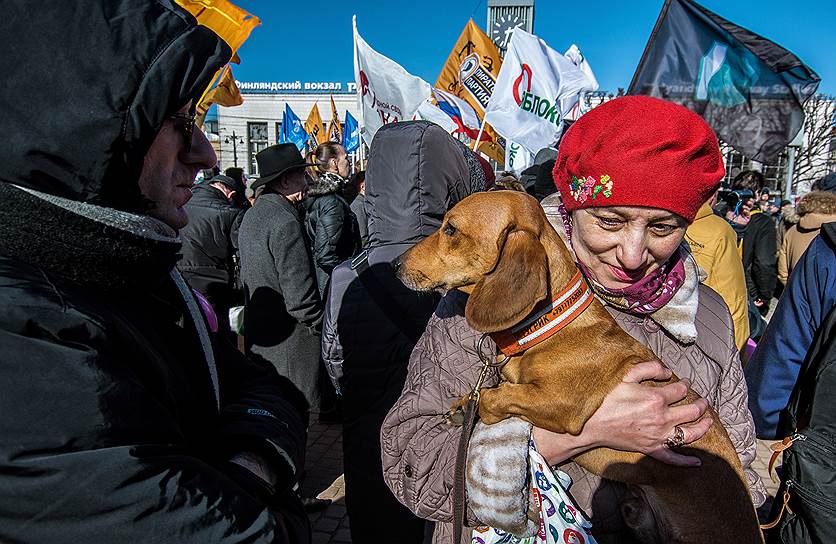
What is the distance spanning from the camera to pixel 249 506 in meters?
1.07

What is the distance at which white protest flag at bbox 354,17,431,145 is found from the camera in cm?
889

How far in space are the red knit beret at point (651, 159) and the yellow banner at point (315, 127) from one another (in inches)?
615

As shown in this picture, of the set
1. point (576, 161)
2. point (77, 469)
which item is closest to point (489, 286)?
point (576, 161)

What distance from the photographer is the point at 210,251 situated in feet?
19.0

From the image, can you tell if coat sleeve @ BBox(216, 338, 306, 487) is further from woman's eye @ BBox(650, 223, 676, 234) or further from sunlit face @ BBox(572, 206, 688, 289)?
woman's eye @ BBox(650, 223, 676, 234)

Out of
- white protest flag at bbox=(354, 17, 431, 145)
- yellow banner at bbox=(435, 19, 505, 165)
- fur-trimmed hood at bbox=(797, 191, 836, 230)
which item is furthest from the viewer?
yellow banner at bbox=(435, 19, 505, 165)

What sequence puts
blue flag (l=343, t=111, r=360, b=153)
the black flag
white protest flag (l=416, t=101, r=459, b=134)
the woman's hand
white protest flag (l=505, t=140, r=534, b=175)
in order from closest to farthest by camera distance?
the woman's hand
the black flag
white protest flag (l=416, t=101, r=459, b=134)
white protest flag (l=505, t=140, r=534, b=175)
blue flag (l=343, t=111, r=360, b=153)

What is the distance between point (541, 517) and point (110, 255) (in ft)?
4.33

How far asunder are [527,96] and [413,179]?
21.1ft

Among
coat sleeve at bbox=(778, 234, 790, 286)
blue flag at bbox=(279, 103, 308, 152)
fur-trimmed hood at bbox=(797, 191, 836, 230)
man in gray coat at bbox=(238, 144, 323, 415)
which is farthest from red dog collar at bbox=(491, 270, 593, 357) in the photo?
blue flag at bbox=(279, 103, 308, 152)

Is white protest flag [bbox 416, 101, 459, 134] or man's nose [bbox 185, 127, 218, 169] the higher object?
white protest flag [bbox 416, 101, 459, 134]

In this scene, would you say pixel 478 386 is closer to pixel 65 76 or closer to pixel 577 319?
pixel 577 319

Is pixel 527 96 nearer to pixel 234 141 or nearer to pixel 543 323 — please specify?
pixel 543 323

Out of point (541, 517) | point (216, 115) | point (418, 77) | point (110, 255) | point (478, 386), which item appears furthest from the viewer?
point (216, 115)
